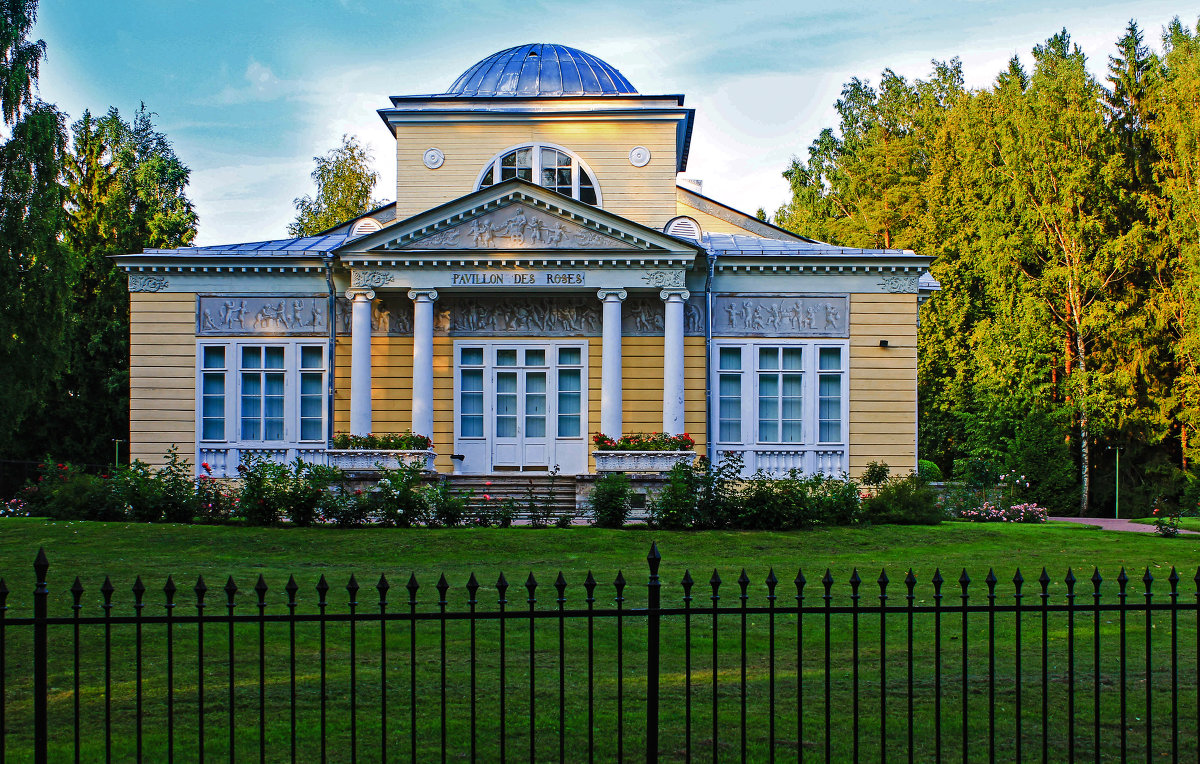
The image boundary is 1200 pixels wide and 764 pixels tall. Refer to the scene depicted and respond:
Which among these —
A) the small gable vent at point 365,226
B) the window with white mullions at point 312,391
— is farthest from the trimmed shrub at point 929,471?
the window with white mullions at point 312,391

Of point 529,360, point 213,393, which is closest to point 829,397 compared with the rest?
point 529,360

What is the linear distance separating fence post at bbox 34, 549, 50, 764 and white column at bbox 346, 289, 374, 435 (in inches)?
663

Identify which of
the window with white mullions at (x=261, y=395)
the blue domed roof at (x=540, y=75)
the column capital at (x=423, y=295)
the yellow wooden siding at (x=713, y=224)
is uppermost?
the blue domed roof at (x=540, y=75)

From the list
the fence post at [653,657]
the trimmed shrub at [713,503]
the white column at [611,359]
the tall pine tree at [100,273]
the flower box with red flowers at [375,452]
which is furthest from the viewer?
the tall pine tree at [100,273]

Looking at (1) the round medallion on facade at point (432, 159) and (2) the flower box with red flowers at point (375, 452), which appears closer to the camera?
(2) the flower box with red flowers at point (375, 452)

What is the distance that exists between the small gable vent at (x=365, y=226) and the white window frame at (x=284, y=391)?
2.61 meters

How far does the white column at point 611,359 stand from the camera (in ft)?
73.9

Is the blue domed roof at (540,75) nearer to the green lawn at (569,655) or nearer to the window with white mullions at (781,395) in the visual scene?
the window with white mullions at (781,395)

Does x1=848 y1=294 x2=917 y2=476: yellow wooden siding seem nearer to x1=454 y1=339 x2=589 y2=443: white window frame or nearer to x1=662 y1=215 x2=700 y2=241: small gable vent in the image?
x1=662 y1=215 x2=700 y2=241: small gable vent

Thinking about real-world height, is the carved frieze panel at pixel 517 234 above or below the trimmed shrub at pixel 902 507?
above

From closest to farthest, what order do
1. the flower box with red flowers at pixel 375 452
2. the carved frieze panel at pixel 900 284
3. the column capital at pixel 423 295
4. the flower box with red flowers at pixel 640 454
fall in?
1. the flower box with red flowers at pixel 640 454
2. the flower box with red flowers at pixel 375 452
3. the column capital at pixel 423 295
4. the carved frieze panel at pixel 900 284

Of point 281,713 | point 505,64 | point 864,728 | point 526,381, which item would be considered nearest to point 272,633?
point 281,713

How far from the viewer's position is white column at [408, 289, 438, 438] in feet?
Answer: 74.1

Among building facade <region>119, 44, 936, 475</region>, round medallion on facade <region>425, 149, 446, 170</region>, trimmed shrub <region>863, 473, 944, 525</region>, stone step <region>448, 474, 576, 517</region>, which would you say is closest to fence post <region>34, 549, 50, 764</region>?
stone step <region>448, 474, 576, 517</region>
